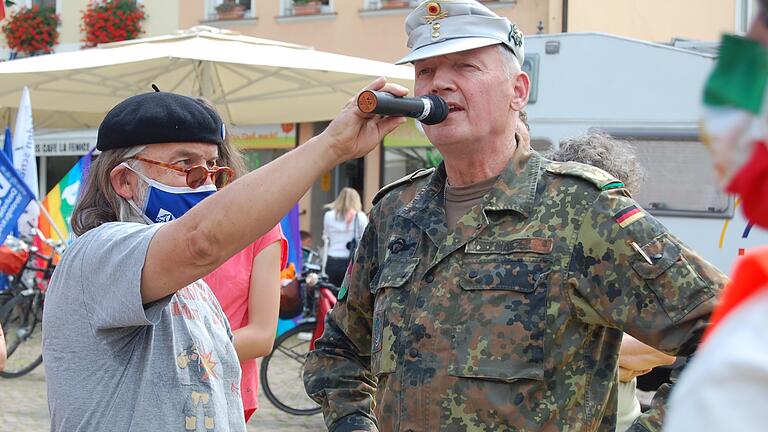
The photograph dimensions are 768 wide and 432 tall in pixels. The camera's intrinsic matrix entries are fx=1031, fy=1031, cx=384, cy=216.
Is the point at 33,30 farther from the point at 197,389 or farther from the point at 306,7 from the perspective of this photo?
the point at 197,389

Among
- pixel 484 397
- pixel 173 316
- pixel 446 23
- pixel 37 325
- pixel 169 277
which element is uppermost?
pixel 446 23

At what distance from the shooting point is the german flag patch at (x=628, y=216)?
88.6 inches

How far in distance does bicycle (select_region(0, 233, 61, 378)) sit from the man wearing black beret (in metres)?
7.22

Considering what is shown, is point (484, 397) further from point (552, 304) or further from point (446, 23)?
point (446, 23)

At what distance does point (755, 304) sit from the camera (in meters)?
0.86

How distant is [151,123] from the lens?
237cm

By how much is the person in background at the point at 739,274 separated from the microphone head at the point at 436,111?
4.90ft

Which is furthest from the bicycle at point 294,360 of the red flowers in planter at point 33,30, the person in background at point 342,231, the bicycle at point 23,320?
the red flowers in planter at point 33,30

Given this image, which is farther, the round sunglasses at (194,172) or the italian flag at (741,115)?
the round sunglasses at (194,172)

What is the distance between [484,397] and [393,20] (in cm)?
1550

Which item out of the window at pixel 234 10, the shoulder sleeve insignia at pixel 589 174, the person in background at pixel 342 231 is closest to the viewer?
the shoulder sleeve insignia at pixel 589 174

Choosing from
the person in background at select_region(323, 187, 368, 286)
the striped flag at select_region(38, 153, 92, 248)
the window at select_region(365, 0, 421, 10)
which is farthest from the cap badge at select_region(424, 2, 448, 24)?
the window at select_region(365, 0, 421, 10)

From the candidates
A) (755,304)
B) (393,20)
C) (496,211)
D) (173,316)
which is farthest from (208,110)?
(393,20)

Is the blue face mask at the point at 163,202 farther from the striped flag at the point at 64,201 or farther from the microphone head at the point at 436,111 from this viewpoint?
the striped flag at the point at 64,201
